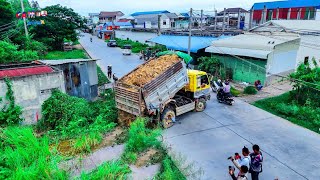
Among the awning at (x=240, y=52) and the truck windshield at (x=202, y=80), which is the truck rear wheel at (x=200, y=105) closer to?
the truck windshield at (x=202, y=80)

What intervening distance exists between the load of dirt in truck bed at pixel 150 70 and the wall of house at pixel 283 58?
8219 mm

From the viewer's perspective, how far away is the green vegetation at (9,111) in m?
10.8

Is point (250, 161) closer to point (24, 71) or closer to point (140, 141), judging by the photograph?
point (140, 141)

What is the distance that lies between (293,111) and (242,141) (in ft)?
14.5

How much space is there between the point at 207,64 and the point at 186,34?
10.0 meters

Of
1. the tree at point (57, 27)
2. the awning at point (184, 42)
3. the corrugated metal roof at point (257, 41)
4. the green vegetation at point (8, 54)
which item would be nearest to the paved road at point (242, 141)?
the corrugated metal roof at point (257, 41)

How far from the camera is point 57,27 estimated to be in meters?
35.5

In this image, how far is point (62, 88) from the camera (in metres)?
12.7

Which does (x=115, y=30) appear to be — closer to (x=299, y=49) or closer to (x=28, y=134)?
(x=299, y=49)

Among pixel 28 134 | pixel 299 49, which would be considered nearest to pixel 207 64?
pixel 299 49

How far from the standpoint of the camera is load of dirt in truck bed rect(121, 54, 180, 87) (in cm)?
1134

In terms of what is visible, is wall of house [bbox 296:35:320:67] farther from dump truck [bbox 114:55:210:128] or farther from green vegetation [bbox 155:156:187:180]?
green vegetation [bbox 155:156:187:180]

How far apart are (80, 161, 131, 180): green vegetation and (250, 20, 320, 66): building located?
51.4 ft

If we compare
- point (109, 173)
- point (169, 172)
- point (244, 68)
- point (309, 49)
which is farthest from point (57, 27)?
point (169, 172)
